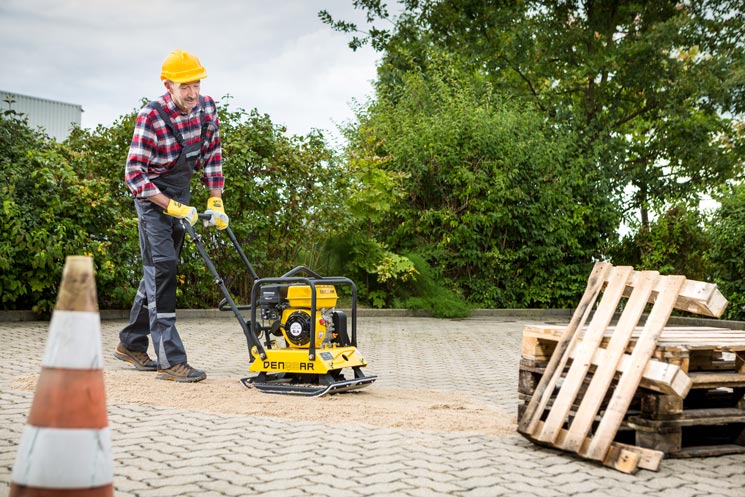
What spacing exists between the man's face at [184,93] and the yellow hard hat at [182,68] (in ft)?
0.27

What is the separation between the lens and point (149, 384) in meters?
7.13

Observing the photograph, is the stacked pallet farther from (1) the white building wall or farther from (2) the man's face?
(1) the white building wall

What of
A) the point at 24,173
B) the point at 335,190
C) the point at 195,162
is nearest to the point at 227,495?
the point at 195,162

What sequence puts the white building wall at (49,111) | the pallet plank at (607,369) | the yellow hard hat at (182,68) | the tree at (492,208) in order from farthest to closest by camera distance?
the white building wall at (49,111) → the tree at (492,208) → the yellow hard hat at (182,68) → the pallet plank at (607,369)

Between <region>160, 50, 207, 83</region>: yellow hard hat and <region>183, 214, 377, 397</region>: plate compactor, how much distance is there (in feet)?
5.79

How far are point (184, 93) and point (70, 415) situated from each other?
194 inches

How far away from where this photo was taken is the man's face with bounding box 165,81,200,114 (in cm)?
729

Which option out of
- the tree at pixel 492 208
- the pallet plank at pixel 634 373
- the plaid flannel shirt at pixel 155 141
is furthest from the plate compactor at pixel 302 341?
the tree at pixel 492 208

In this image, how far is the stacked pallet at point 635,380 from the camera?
15.7 feet

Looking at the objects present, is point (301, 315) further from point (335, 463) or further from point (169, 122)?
point (335, 463)

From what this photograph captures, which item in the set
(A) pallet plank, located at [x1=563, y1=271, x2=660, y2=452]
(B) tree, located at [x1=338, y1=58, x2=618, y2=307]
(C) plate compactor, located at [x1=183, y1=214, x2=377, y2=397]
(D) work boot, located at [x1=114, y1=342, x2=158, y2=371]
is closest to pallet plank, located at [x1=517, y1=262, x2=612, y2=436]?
(A) pallet plank, located at [x1=563, y1=271, x2=660, y2=452]

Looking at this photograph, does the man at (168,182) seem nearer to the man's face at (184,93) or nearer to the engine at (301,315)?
the man's face at (184,93)

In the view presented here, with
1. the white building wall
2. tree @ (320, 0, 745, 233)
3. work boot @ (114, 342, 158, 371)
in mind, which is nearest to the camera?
work boot @ (114, 342, 158, 371)

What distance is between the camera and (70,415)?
2.75m
